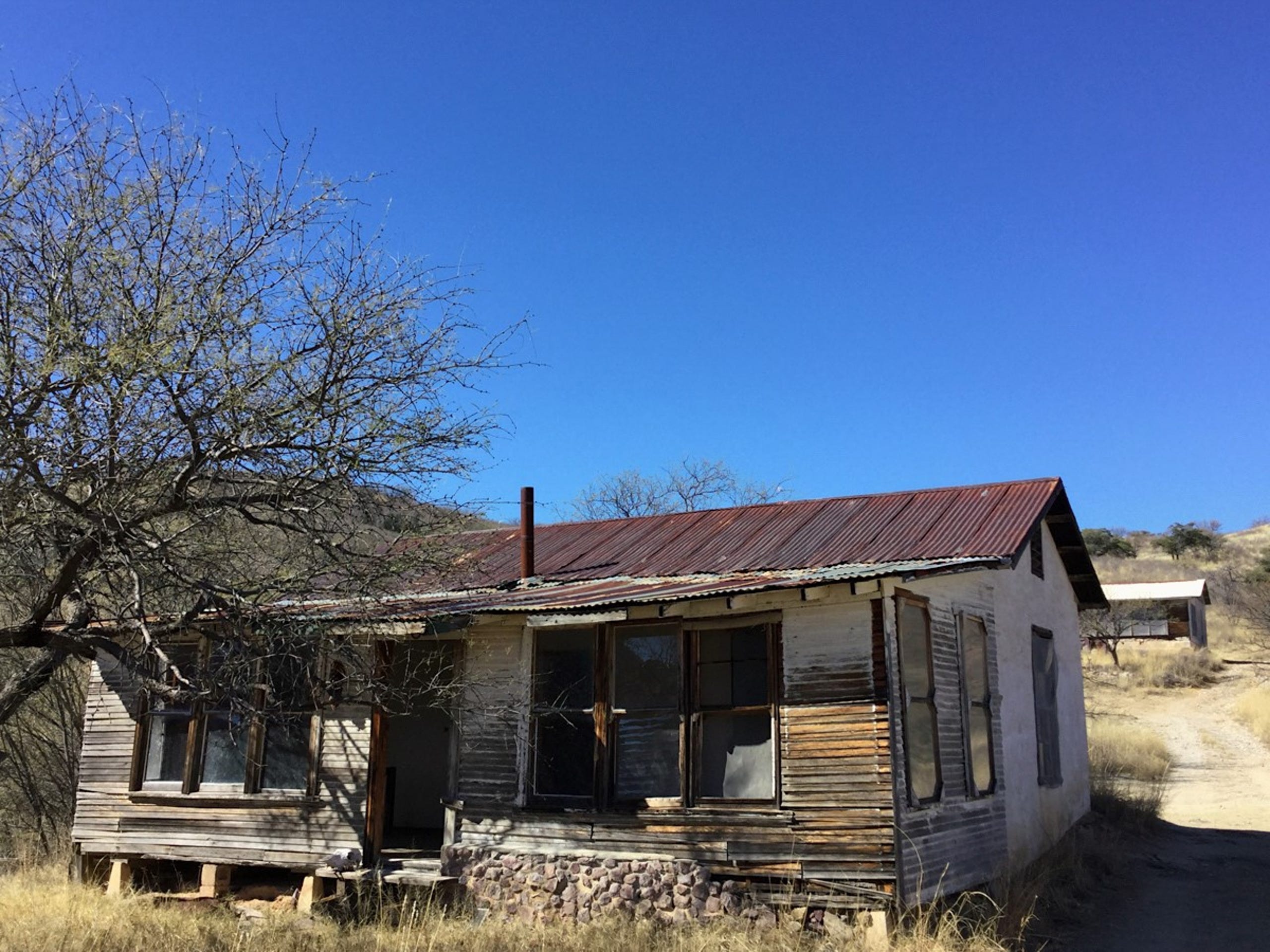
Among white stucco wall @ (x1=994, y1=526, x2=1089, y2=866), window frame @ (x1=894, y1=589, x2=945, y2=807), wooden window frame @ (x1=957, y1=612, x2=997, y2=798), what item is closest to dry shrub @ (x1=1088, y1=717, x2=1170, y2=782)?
white stucco wall @ (x1=994, y1=526, x2=1089, y2=866)

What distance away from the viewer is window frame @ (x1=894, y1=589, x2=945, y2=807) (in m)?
8.98

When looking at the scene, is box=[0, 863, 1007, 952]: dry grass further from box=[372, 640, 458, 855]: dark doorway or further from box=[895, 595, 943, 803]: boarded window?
box=[372, 640, 458, 855]: dark doorway

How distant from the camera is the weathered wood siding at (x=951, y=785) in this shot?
880cm

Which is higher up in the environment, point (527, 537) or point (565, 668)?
point (527, 537)

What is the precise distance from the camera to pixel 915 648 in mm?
9688

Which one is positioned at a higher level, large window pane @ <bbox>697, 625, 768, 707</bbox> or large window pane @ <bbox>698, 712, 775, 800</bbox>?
large window pane @ <bbox>697, 625, 768, 707</bbox>

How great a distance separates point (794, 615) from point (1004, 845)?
3.86 meters

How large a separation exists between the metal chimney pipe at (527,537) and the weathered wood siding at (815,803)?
139 inches

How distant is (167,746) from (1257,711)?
26.6 meters

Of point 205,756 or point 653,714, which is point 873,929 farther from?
point 205,756

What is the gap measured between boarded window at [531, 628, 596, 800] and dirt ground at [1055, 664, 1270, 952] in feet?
15.3

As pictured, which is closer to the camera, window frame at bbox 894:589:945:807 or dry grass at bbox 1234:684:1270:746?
window frame at bbox 894:589:945:807

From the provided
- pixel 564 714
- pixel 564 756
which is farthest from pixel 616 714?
pixel 564 756

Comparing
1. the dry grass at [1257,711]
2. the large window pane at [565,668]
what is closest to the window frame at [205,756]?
the large window pane at [565,668]
